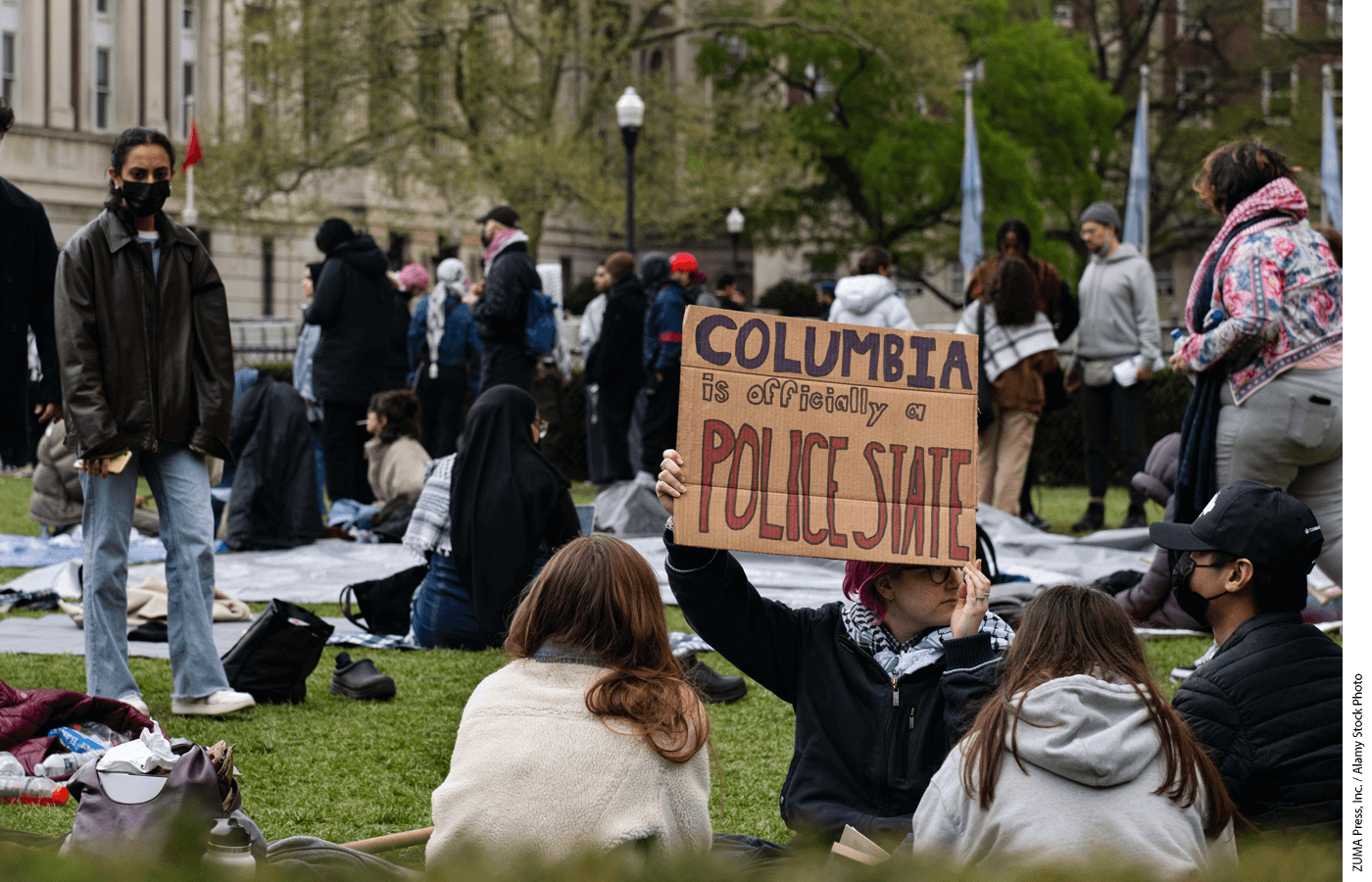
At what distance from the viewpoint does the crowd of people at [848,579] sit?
279cm

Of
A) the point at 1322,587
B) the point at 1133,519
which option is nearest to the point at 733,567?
the point at 1322,587

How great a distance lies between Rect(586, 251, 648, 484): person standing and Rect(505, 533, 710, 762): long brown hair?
9965 millimetres

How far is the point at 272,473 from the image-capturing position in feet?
34.2

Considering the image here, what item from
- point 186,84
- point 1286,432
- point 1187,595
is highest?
point 186,84

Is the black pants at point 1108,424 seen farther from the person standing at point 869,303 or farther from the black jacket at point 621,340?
the black jacket at point 621,340

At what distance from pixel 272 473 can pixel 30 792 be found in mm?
6147

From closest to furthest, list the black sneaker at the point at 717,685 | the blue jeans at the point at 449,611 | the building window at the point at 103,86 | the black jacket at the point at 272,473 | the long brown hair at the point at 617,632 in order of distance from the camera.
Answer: the long brown hair at the point at 617,632, the black sneaker at the point at 717,685, the blue jeans at the point at 449,611, the black jacket at the point at 272,473, the building window at the point at 103,86

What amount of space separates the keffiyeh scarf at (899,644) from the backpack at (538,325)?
767 centimetres

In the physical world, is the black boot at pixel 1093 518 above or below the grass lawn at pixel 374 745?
above

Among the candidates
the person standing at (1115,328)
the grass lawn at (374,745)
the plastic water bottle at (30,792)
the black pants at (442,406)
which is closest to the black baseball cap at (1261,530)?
the grass lawn at (374,745)

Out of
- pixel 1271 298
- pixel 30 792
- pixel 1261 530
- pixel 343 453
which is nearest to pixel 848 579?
pixel 1261 530

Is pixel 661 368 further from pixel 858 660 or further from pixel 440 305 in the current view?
pixel 858 660

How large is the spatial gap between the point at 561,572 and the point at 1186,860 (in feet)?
4.13

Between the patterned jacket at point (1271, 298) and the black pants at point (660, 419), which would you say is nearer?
the patterned jacket at point (1271, 298)
